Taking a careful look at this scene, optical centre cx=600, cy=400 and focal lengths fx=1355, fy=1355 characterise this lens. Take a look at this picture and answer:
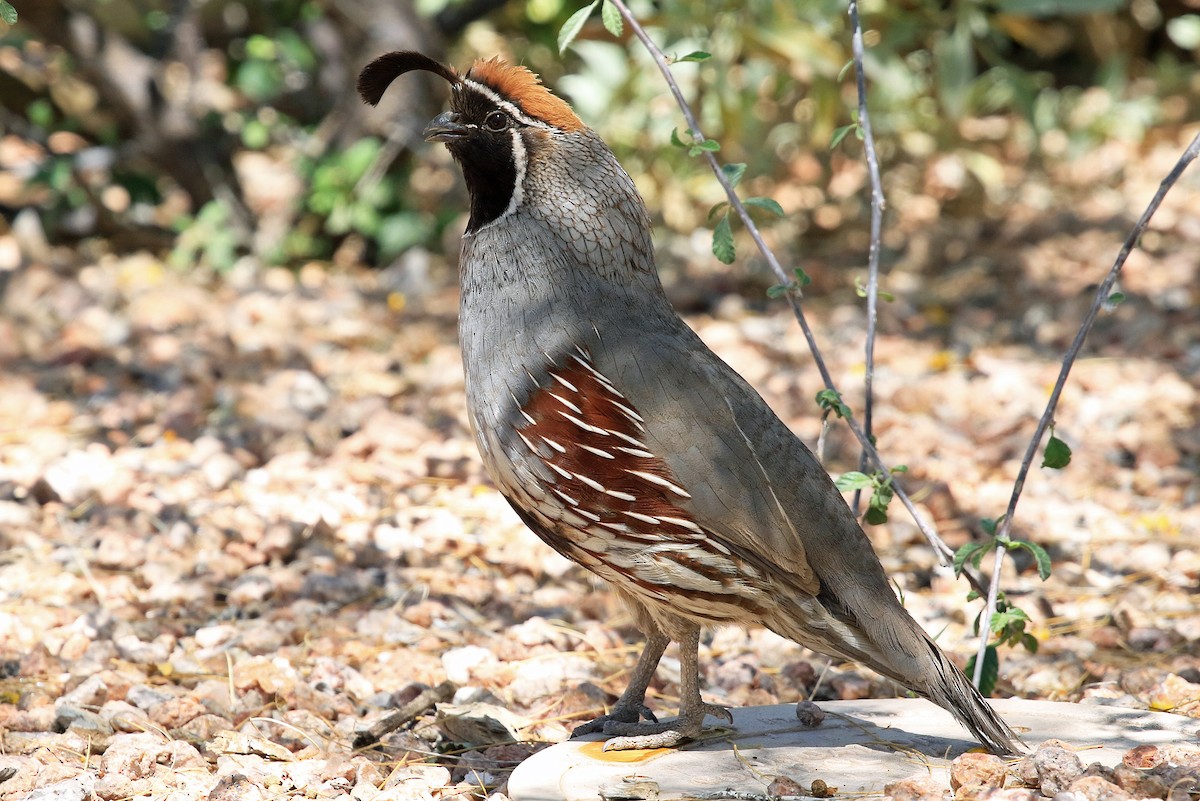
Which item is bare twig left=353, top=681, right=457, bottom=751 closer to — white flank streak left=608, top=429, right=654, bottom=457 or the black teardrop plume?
white flank streak left=608, top=429, right=654, bottom=457

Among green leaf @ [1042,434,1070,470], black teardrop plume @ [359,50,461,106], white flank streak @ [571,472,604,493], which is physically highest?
black teardrop plume @ [359,50,461,106]

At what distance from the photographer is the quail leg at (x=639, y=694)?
4113 mm

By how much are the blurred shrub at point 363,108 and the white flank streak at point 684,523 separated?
4943mm

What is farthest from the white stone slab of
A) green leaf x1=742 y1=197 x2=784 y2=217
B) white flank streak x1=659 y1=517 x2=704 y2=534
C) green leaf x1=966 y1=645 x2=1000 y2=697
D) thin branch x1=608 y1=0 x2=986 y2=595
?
green leaf x1=742 y1=197 x2=784 y2=217

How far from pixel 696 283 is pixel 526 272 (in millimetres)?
4824

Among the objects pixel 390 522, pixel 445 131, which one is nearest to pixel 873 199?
pixel 445 131

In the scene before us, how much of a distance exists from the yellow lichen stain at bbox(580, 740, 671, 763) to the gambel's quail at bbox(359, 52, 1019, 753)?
4 cm

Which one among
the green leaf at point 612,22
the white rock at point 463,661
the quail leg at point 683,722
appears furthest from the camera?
the white rock at point 463,661

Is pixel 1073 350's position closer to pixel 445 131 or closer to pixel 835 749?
pixel 835 749

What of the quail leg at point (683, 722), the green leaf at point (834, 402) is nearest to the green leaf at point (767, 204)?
the green leaf at point (834, 402)

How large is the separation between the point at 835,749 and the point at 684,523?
784 millimetres

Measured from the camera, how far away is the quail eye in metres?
4.19

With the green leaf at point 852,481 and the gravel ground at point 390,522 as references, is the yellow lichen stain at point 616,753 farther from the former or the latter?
the green leaf at point 852,481

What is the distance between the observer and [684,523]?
374 centimetres
